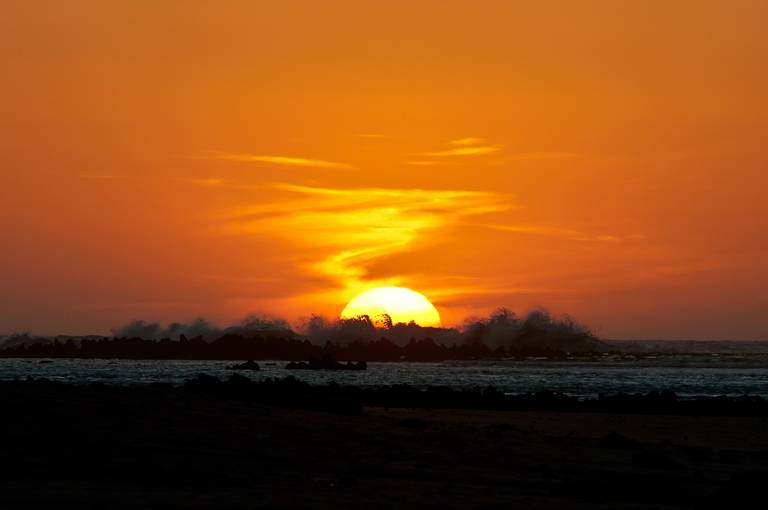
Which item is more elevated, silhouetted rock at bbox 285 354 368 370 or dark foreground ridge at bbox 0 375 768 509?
silhouetted rock at bbox 285 354 368 370

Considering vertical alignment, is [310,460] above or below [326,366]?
below

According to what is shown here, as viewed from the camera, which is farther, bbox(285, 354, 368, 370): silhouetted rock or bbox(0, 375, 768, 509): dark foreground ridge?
bbox(285, 354, 368, 370): silhouetted rock

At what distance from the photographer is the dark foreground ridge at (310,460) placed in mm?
13211

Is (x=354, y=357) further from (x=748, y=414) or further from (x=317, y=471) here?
(x=317, y=471)

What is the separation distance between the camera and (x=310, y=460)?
1616 centimetres

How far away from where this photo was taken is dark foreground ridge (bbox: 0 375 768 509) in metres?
13.2

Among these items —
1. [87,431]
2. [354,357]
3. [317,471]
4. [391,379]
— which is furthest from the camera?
[354,357]

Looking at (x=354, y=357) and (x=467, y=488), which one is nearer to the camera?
(x=467, y=488)

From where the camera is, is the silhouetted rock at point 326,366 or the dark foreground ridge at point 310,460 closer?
the dark foreground ridge at point 310,460

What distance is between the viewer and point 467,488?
562 inches

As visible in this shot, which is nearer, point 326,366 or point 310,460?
point 310,460

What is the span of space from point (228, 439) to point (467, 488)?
434 centimetres

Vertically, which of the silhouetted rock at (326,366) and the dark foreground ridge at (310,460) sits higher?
the silhouetted rock at (326,366)

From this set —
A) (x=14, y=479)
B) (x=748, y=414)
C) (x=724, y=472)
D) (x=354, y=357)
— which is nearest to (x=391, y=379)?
(x=748, y=414)
